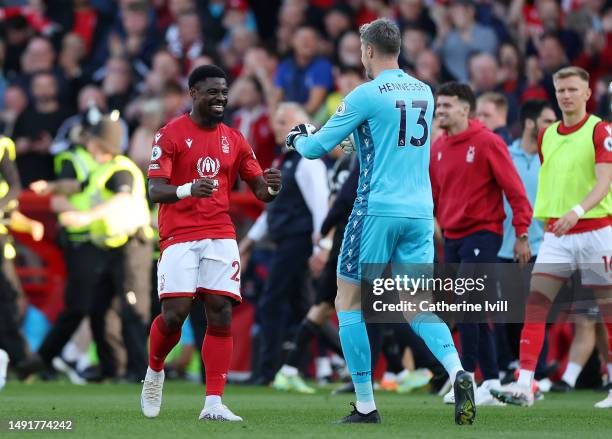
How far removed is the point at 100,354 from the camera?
47.8 ft

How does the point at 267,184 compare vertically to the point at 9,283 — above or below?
above

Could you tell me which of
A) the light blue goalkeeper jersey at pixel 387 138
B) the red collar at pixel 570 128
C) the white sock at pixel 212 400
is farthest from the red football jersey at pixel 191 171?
the red collar at pixel 570 128

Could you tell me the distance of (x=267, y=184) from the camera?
30.4 ft

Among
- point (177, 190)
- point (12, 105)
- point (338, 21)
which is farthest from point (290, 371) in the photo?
point (12, 105)

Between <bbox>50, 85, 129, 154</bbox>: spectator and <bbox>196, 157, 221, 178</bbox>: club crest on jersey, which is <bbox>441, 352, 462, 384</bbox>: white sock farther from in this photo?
<bbox>50, 85, 129, 154</bbox>: spectator

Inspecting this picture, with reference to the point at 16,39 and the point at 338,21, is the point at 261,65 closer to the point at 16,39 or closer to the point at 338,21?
the point at 338,21

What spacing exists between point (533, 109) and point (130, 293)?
4.47 meters

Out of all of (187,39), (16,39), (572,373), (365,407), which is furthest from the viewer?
(16,39)

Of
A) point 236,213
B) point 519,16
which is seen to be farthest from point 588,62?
point 236,213

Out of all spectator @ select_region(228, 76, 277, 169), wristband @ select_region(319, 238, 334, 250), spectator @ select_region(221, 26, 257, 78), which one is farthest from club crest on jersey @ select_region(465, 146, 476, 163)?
spectator @ select_region(221, 26, 257, 78)

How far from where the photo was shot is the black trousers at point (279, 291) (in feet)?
45.2

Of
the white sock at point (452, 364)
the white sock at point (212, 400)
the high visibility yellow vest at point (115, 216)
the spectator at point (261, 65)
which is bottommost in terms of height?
the white sock at point (212, 400)

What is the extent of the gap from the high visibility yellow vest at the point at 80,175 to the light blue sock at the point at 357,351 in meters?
6.01

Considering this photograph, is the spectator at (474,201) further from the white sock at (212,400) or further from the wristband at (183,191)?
the wristband at (183,191)
